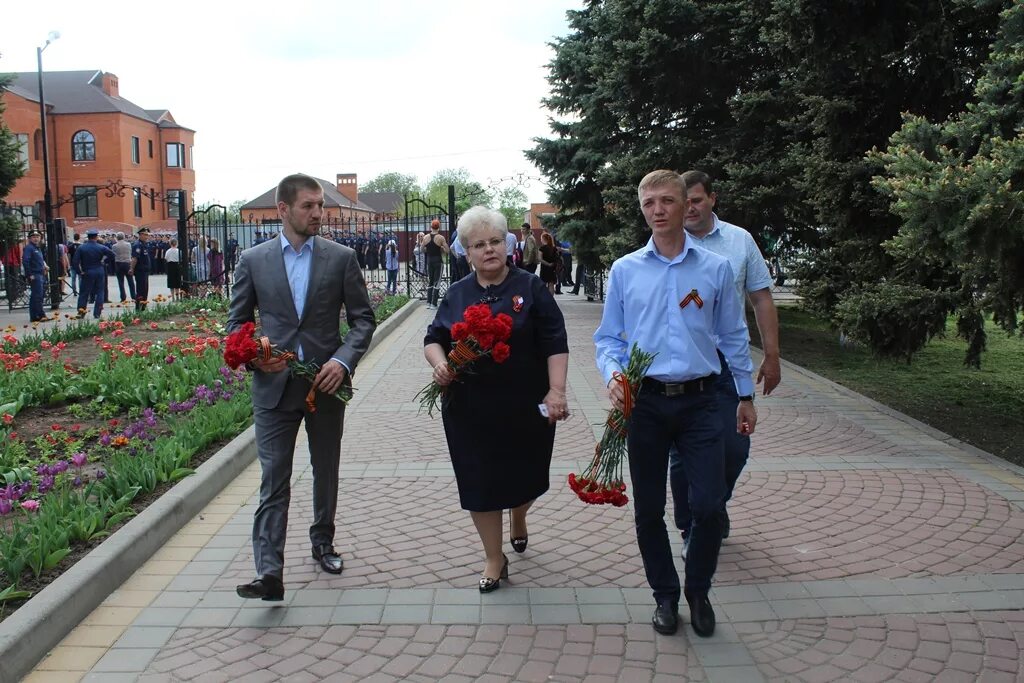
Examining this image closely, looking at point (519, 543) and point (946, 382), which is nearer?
point (519, 543)

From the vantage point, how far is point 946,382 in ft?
35.9

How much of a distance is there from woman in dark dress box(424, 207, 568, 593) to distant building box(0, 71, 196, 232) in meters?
52.1

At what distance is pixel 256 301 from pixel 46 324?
48.5 feet

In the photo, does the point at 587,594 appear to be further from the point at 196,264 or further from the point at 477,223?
the point at 196,264

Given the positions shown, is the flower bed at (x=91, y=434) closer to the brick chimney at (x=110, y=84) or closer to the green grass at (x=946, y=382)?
the green grass at (x=946, y=382)

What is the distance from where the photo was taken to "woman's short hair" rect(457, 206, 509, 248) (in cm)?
419

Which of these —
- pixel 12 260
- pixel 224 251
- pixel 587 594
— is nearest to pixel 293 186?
pixel 587 594

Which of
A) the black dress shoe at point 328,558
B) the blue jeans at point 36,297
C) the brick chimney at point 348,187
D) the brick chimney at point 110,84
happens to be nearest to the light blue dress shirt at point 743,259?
the black dress shoe at point 328,558

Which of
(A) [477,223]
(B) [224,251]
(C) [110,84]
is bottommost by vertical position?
(B) [224,251]

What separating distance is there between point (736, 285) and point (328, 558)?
245 centimetres

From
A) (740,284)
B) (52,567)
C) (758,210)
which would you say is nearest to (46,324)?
(758,210)

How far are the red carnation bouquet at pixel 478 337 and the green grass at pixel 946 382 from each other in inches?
196

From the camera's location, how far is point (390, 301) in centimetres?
2014

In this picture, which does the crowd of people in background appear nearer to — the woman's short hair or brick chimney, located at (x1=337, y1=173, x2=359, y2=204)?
the woman's short hair
